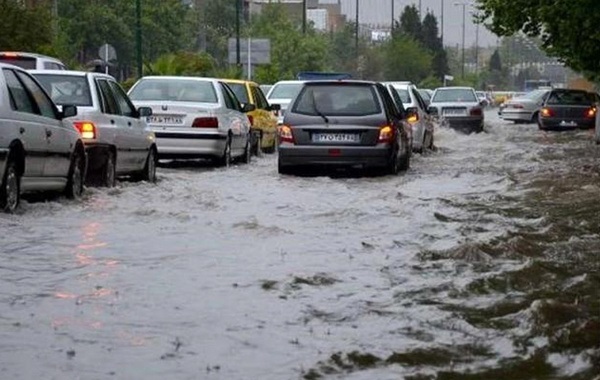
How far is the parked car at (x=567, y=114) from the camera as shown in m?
45.8

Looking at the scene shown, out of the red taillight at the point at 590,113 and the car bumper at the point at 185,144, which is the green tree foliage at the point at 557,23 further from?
the red taillight at the point at 590,113

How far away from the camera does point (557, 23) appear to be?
27.7 metres

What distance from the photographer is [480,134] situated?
44125 millimetres

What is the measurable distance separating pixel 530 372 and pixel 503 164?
62.5 ft

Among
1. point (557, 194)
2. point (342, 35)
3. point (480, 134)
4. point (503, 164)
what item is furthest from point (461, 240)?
point (342, 35)

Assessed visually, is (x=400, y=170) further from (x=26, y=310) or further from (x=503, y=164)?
(x=26, y=310)

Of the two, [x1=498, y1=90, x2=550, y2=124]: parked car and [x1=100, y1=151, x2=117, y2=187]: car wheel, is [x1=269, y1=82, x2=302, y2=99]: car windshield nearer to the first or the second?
[x1=100, y1=151, x2=117, y2=187]: car wheel

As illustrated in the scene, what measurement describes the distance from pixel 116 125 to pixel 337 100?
444 centimetres

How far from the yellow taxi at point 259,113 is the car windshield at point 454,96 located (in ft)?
52.8

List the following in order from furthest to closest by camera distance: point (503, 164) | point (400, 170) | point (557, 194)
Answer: point (503, 164)
point (400, 170)
point (557, 194)

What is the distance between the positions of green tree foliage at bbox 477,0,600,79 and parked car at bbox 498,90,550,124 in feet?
74.6

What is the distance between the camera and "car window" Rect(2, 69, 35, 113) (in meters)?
13.7

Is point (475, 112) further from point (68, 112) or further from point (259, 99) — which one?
point (68, 112)

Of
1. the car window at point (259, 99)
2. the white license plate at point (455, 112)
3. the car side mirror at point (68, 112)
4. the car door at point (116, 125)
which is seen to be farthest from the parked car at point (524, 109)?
Result: the car side mirror at point (68, 112)
